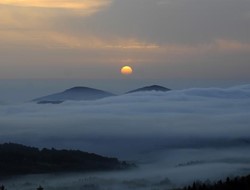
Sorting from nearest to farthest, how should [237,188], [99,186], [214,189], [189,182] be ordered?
[237,188] → [214,189] → [189,182] → [99,186]

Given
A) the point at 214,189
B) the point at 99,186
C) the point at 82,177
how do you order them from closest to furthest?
1. the point at 214,189
2. the point at 99,186
3. the point at 82,177

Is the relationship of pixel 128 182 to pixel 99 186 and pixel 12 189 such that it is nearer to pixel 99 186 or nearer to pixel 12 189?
pixel 99 186

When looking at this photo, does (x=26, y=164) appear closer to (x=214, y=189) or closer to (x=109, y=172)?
(x=109, y=172)

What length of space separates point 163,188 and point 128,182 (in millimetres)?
22509

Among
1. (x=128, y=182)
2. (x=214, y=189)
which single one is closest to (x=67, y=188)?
(x=128, y=182)

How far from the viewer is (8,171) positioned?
190 metres

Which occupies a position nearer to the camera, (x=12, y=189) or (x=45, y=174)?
(x=12, y=189)

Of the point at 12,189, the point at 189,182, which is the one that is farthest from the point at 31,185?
the point at 189,182

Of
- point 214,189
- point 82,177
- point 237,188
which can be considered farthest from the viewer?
point 82,177

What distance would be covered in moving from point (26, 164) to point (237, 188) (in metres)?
118

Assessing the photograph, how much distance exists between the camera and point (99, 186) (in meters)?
169

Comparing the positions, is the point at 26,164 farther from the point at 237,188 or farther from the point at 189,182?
the point at 237,188

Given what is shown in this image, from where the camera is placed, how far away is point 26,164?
19812cm

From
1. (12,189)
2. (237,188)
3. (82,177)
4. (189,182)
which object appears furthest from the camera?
(82,177)
